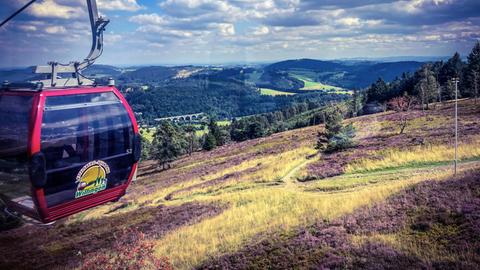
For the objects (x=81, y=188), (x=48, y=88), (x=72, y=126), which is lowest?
(x=81, y=188)

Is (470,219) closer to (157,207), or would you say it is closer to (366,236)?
(366,236)

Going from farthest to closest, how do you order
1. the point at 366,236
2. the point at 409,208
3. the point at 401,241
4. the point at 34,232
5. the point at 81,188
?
the point at 34,232 → the point at 409,208 → the point at 366,236 → the point at 401,241 → the point at 81,188

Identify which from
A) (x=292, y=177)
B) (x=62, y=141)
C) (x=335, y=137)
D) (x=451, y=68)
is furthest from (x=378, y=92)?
(x=62, y=141)

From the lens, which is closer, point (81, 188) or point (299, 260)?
point (81, 188)

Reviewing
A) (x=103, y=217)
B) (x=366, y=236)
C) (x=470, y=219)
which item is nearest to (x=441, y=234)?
(x=470, y=219)

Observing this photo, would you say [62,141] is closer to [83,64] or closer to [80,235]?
[83,64]

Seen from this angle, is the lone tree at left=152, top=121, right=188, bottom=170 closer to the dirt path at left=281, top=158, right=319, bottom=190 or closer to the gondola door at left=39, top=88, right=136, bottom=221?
the dirt path at left=281, top=158, right=319, bottom=190

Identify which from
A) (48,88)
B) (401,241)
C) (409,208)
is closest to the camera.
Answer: (48,88)
